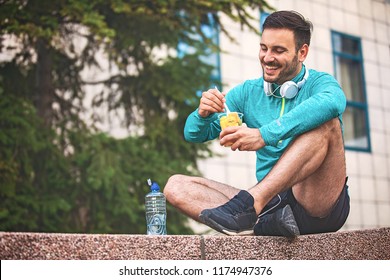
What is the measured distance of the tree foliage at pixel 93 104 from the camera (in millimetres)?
6973

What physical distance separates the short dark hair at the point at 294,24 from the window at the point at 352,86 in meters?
7.24

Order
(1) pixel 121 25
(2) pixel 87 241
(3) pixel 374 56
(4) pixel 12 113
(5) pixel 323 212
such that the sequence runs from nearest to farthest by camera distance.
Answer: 1. (2) pixel 87 241
2. (5) pixel 323 212
3. (4) pixel 12 113
4. (1) pixel 121 25
5. (3) pixel 374 56

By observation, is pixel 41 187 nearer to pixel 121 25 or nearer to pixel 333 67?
pixel 121 25

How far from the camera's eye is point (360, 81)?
416 inches

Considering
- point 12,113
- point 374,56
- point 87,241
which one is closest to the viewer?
point 87,241

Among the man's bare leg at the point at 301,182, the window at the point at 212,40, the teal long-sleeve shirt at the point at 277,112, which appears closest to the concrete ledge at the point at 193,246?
the man's bare leg at the point at 301,182

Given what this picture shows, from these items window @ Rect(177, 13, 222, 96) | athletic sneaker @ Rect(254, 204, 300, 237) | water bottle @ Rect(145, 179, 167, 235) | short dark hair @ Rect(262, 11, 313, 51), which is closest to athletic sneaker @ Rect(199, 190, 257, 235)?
athletic sneaker @ Rect(254, 204, 300, 237)

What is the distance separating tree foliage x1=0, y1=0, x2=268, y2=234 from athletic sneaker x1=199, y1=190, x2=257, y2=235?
12.3 ft

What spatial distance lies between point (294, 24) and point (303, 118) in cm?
45

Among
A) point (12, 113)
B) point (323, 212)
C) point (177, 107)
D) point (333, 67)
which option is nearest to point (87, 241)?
point (323, 212)

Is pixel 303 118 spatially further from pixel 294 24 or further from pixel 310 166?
pixel 294 24

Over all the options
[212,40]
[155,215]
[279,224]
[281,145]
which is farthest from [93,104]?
[279,224]

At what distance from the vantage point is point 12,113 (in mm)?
6949
